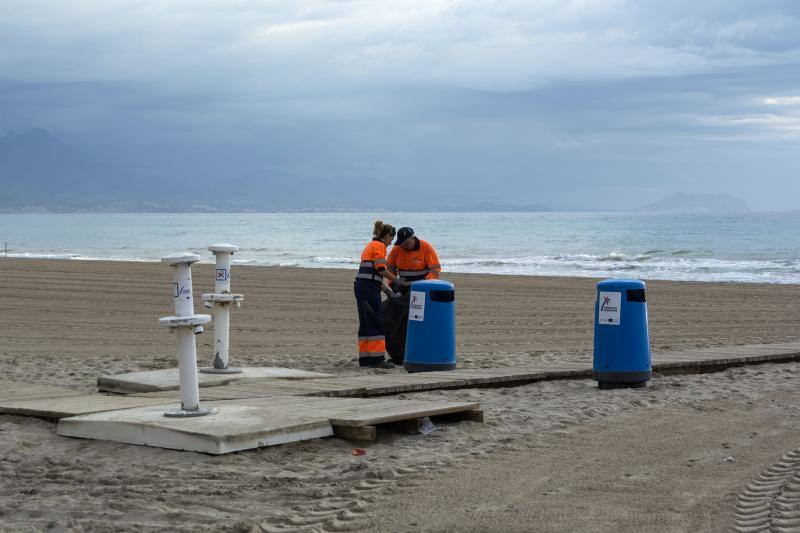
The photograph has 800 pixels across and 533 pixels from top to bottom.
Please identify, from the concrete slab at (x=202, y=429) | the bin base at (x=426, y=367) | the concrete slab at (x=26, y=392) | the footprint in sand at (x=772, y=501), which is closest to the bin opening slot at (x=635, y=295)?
the bin base at (x=426, y=367)

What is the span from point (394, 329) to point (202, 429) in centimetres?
578

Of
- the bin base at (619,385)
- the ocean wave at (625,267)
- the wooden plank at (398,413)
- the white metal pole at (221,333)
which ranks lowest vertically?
the ocean wave at (625,267)

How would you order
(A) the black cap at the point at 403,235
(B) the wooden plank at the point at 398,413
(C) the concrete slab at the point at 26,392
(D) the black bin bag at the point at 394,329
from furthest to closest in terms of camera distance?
(D) the black bin bag at the point at 394,329 → (A) the black cap at the point at 403,235 → (C) the concrete slab at the point at 26,392 → (B) the wooden plank at the point at 398,413

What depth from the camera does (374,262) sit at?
40.1ft

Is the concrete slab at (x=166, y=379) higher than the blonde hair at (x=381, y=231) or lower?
lower

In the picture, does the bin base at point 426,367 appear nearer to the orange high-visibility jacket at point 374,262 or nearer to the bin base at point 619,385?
the orange high-visibility jacket at point 374,262

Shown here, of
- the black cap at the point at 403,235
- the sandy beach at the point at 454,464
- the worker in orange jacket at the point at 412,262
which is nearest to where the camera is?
the sandy beach at the point at 454,464

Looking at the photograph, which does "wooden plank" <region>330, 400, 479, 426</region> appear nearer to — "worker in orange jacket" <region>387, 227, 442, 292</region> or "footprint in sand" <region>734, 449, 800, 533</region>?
"footprint in sand" <region>734, 449, 800, 533</region>

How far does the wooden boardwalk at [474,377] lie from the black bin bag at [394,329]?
1.52 metres

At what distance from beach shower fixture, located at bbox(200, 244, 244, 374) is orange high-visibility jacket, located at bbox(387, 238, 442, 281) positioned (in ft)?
9.07

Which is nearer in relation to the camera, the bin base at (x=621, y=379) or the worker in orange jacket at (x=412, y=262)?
the bin base at (x=621, y=379)

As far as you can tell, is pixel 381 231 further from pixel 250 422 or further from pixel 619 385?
pixel 250 422

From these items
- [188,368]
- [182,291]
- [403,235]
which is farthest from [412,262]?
[182,291]

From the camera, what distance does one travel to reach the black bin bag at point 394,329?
12461 millimetres
